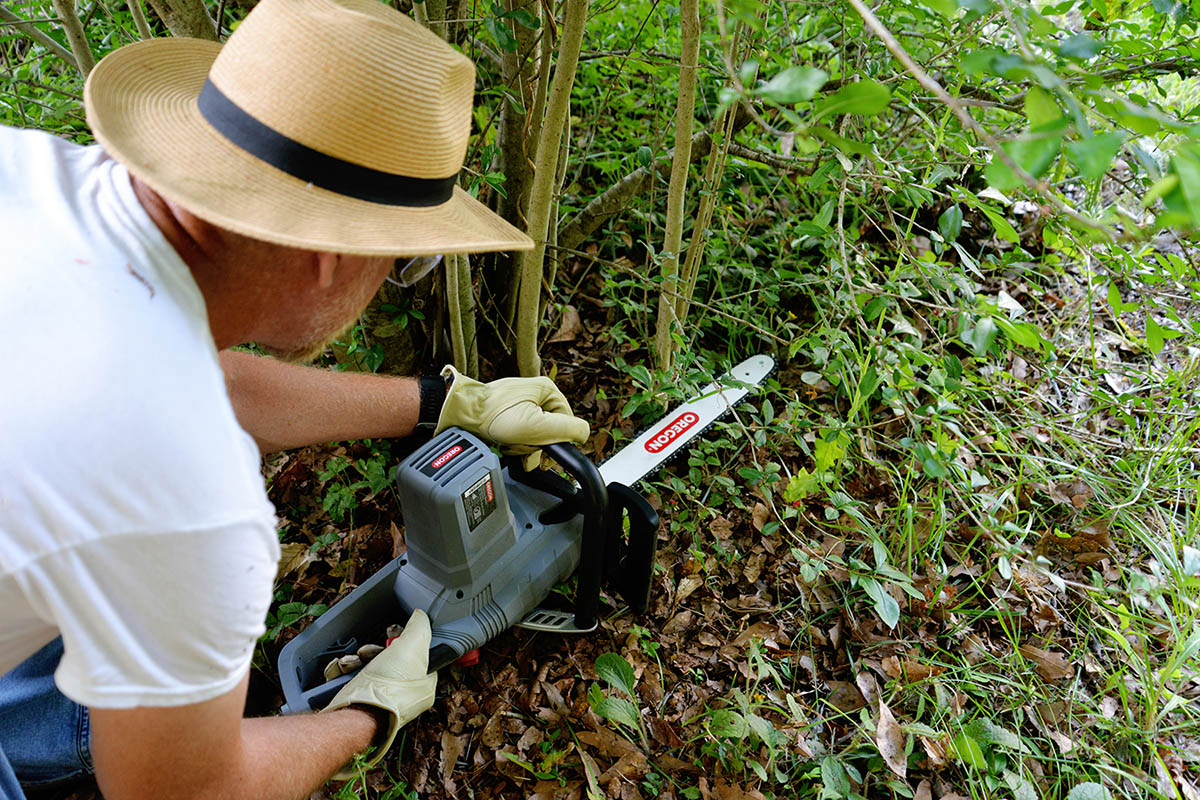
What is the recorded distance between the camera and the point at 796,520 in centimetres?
273

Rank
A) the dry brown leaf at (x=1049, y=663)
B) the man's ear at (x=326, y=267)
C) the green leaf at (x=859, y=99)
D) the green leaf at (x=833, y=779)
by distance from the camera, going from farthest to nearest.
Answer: the dry brown leaf at (x=1049, y=663), the green leaf at (x=833, y=779), the man's ear at (x=326, y=267), the green leaf at (x=859, y=99)

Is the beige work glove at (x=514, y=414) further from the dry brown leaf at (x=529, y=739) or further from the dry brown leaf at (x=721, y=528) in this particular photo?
the dry brown leaf at (x=529, y=739)

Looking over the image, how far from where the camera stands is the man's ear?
1.37m

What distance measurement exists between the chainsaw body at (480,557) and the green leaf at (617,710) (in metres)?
0.25

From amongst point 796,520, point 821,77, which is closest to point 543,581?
point 796,520

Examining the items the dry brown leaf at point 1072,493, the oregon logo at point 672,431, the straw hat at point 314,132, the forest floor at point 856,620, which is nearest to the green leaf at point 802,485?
the forest floor at point 856,620

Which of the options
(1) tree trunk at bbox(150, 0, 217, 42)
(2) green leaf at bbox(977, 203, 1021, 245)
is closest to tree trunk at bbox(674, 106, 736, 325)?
(2) green leaf at bbox(977, 203, 1021, 245)

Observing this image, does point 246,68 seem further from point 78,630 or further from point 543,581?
point 543,581

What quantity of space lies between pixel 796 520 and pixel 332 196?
2022mm

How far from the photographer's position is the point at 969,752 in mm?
2035

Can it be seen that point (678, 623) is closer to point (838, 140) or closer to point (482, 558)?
point (482, 558)

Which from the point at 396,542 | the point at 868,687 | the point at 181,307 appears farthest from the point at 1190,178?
the point at 396,542

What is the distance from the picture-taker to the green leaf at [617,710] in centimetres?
208

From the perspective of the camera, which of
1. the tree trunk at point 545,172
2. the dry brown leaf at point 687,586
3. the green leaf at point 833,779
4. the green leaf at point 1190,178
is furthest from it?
the dry brown leaf at point 687,586
